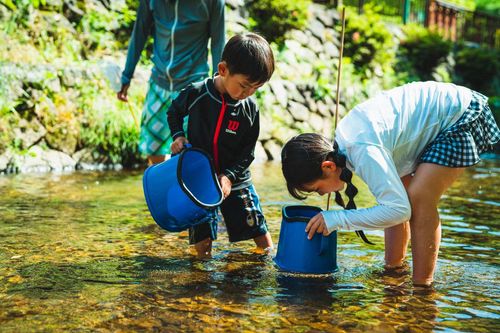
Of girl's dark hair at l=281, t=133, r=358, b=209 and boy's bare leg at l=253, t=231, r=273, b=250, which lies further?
boy's bare leg at l=253, t=231, r=273, b=250

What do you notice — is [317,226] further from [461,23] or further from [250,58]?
[461,23]

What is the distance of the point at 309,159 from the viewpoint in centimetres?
276

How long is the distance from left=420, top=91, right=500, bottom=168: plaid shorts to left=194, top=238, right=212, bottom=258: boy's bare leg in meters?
1.20

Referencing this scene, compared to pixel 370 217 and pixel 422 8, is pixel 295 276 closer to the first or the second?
pixel 370 217

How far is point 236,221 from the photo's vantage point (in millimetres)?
3549

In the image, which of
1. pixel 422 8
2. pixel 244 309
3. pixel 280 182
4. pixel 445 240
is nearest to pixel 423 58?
pixel 422 8

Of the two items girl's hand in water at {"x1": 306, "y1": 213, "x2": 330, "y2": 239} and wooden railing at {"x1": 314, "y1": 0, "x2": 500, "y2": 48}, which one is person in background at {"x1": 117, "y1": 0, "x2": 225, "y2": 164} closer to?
girl's hand in water at {"x1": 306, "y1": 213, "x2": 330, "y2": 239}

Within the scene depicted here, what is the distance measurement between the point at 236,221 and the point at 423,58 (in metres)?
11.9

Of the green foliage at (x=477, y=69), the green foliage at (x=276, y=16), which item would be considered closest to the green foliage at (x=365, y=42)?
the green foliage at (x=276, y=16)

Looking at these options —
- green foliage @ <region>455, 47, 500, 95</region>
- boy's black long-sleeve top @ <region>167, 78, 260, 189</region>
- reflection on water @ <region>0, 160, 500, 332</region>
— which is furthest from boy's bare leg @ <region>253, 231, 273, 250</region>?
green foliage @ <region>455, 47, 500, 95</region>

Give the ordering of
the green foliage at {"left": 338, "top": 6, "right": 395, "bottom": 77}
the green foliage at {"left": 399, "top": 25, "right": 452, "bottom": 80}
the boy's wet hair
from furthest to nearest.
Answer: the green foliage at {"left": 399, "top": 25, "right": 452, "bottom": 80}
the green foliage at {"left": 338, "top": 6, "right": 395, "bottom": 77}
the boy's wet hair

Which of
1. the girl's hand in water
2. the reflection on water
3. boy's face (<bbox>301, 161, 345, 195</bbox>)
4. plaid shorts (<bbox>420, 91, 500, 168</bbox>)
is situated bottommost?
the reflection on water

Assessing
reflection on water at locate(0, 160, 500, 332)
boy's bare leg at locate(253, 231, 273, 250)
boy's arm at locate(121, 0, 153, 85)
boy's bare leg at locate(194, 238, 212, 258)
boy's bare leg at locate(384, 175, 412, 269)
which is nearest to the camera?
reflection on water at locate(0, 160, 500, 332)

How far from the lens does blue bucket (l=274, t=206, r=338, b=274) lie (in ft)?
10.1
